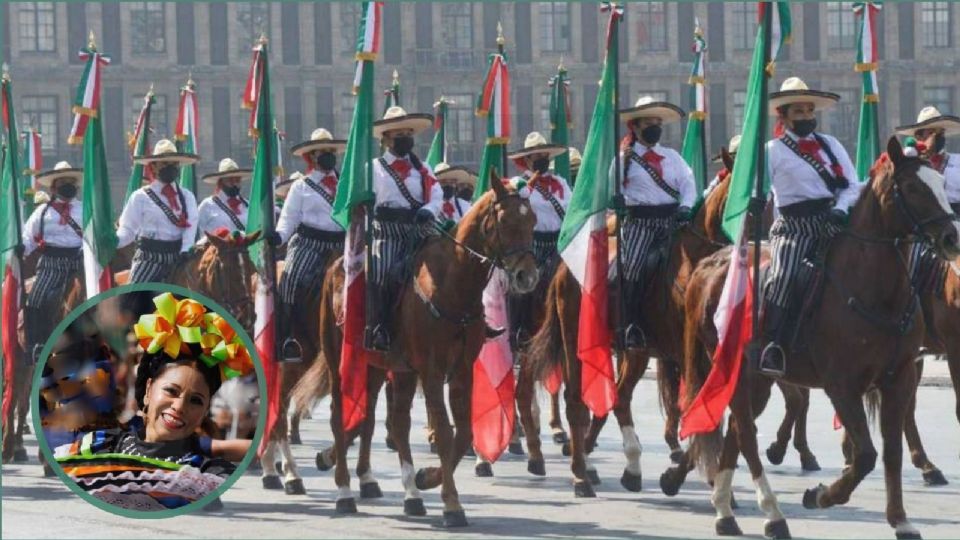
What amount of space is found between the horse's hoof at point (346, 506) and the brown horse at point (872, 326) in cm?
249

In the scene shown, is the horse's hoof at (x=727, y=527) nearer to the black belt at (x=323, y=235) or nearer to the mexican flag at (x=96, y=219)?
the black belt at (x=323, y=235)

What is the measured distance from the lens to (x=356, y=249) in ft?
43.4

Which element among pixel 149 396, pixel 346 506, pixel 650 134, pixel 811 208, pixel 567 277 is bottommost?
pixel 346 506

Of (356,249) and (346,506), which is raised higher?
(356,249)

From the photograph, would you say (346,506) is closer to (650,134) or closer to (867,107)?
(650,134)

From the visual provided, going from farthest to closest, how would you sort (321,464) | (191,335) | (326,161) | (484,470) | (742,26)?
(742,26)
(484,470)
(326,161)
(321,464)
(191,335)

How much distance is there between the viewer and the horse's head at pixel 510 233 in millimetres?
12078

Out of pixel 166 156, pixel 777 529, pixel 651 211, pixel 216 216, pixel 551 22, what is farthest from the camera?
pixel 551 22

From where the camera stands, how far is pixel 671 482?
13531 millimetres

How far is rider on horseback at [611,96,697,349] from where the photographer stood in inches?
559

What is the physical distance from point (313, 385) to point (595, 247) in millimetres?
2221

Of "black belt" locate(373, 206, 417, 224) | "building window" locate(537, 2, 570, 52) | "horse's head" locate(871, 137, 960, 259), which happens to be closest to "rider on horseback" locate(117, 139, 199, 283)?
"black belt" locate(373, 206, 417, 224)

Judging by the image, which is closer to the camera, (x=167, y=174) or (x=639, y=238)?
(x=639, y=238)

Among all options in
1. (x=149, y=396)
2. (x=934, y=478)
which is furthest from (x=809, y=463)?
(x=149, y=396)
